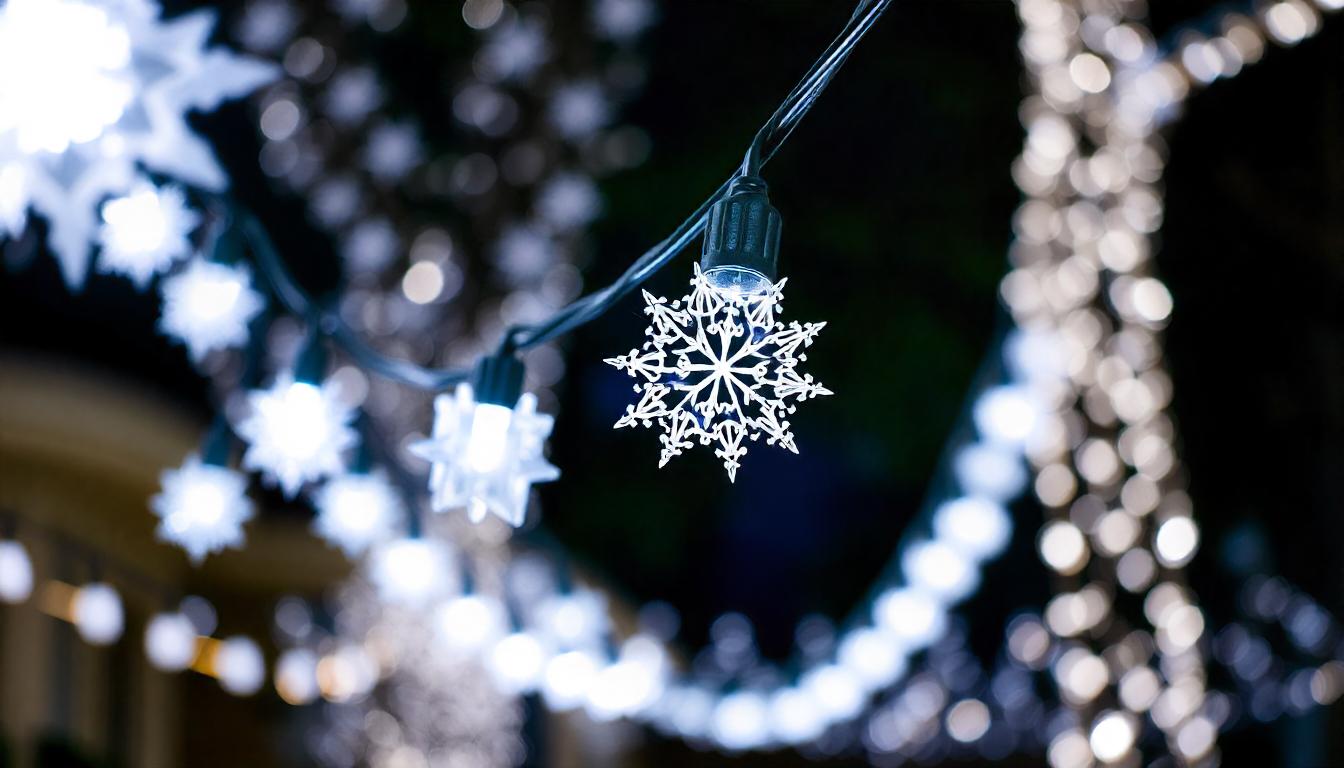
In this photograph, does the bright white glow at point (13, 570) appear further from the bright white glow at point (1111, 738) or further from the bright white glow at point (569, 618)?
the bright white glow at point (1111, 738)

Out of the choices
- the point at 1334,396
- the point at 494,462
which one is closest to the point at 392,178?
the point at 494,462

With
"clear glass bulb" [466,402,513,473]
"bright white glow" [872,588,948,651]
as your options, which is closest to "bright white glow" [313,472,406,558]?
"clear glass bulb" [466,402,513,473]

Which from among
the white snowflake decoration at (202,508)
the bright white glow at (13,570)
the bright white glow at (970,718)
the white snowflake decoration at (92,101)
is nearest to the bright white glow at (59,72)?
the white snowflake decoration at (92,101)

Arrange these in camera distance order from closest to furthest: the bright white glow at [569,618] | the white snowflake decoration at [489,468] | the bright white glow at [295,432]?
the white snowflake decoration at [489,468] < the bright white glow at [295,432] < the bright white glow at [569,618]

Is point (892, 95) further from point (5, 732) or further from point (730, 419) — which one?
point (730, 419)

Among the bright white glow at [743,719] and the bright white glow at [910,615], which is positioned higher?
the bright white glow at [743,719]
